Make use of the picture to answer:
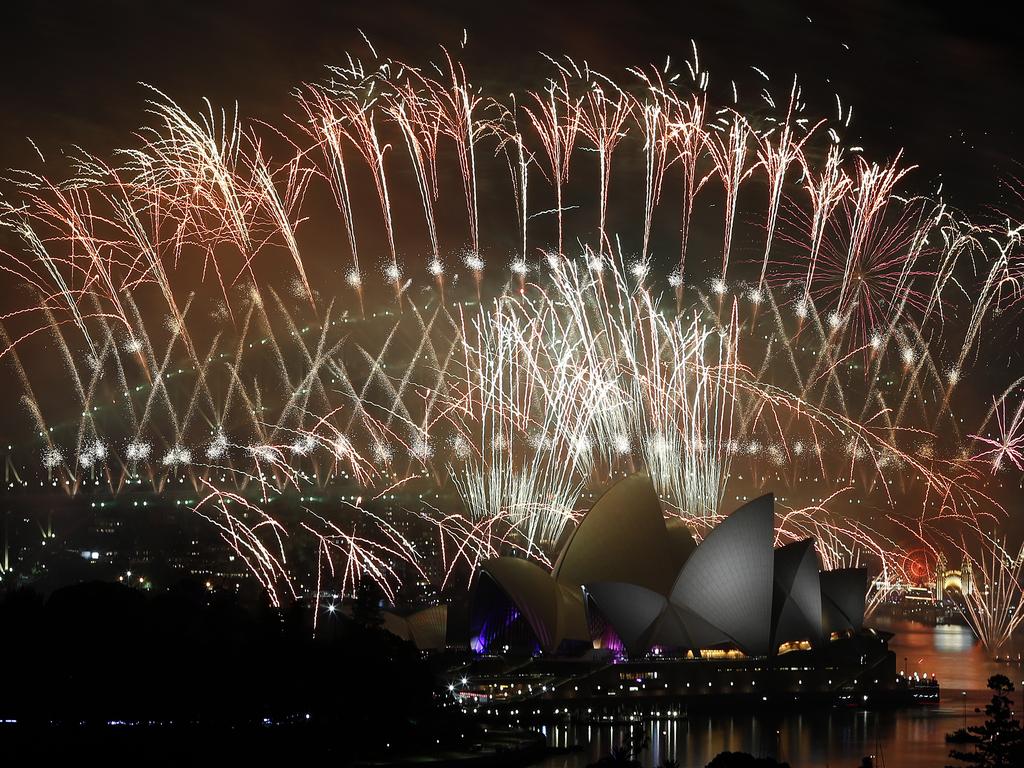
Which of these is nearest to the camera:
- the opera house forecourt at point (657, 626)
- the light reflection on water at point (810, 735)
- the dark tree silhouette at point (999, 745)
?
the dark tree silhouette at point (999, 745)

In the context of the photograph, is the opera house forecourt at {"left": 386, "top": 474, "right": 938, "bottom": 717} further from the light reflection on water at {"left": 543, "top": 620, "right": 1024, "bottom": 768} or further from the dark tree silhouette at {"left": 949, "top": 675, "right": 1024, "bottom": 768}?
the dark tree silhouette at {"left": 949, "top": 675, "right": 1024, "bottom": 768}

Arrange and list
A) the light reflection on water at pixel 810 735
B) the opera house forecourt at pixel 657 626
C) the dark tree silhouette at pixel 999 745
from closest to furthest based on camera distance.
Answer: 1. the dark tree silhouette at pixel 999 745
2. the light reflection on water at pixel 810 735
3. the opera house forecourt at pixel 657 626

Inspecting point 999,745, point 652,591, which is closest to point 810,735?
point 652,591

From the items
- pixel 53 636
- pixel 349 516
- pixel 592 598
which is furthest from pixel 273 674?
pixel 349 516

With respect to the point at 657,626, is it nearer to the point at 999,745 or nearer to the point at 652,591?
the point at 652,591

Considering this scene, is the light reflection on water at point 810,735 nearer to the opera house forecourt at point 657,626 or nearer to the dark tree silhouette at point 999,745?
the opera house forecourt at point 657,626

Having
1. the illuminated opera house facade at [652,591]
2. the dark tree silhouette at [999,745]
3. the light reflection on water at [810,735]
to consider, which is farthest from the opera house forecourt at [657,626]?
the dark tree silhouette at [999,745]
